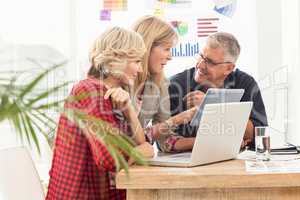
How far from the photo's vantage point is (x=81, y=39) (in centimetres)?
362

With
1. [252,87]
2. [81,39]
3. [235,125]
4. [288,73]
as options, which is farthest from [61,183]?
[288,73]

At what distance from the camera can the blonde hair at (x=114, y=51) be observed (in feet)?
6.81

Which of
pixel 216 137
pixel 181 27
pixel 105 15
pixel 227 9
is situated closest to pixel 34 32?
pixel 105 15

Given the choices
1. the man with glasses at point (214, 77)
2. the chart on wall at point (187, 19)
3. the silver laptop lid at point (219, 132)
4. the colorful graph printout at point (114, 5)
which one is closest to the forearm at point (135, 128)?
the silver laptop lid at point (219, 132)

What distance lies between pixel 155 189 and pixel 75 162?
0.40 m

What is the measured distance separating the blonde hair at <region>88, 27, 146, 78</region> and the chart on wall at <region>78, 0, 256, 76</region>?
145 centimetres

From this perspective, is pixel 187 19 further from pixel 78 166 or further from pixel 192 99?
pixel 78 166

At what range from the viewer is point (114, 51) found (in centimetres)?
207

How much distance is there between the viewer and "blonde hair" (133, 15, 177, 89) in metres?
2.39

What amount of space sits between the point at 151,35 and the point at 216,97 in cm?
56

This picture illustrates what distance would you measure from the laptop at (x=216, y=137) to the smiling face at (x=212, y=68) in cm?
96

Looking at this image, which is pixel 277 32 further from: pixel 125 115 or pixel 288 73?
pixel 125 115

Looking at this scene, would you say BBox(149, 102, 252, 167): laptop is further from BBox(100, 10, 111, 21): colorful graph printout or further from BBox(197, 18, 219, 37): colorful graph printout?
BBox(100, 10, 111, 21): colorful graph printout

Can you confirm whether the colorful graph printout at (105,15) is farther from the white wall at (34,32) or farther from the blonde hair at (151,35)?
the blonde hair at (151,35)
